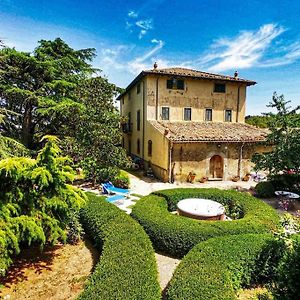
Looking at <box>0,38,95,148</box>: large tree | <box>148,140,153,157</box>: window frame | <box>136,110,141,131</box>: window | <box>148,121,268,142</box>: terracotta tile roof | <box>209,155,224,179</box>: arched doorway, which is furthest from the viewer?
<box>136,110,141,131</box>: window

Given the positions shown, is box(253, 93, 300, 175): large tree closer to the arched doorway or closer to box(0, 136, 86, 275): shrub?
the arched doorway

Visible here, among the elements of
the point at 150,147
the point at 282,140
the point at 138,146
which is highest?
the point at 282,140

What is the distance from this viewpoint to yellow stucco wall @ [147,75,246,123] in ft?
70.9

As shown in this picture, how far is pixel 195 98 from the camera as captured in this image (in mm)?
22547

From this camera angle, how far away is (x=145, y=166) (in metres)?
23.2

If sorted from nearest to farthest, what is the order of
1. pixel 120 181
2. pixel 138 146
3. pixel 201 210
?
pixel 201 210, pixel 120 181, pixel 138 146

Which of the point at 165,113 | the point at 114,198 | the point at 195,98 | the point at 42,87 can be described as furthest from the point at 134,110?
the point at 114,198

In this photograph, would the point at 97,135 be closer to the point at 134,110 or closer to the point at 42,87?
the point at 42,87

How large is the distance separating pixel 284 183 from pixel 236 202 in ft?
22.3

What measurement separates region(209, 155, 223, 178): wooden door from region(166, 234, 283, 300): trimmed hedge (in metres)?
12.0

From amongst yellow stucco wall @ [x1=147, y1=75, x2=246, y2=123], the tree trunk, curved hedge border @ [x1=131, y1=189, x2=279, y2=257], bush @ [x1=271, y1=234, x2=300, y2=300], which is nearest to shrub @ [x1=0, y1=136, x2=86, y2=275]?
curved hedge border @ [x1=131, y1=189, x2=279, y2=257]

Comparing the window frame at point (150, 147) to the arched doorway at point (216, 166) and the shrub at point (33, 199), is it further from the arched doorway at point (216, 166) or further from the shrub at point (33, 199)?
the shrub at point (33, 199)

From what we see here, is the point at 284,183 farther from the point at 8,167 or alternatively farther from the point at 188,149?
the point at 8,167

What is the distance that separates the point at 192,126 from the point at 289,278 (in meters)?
17.1
